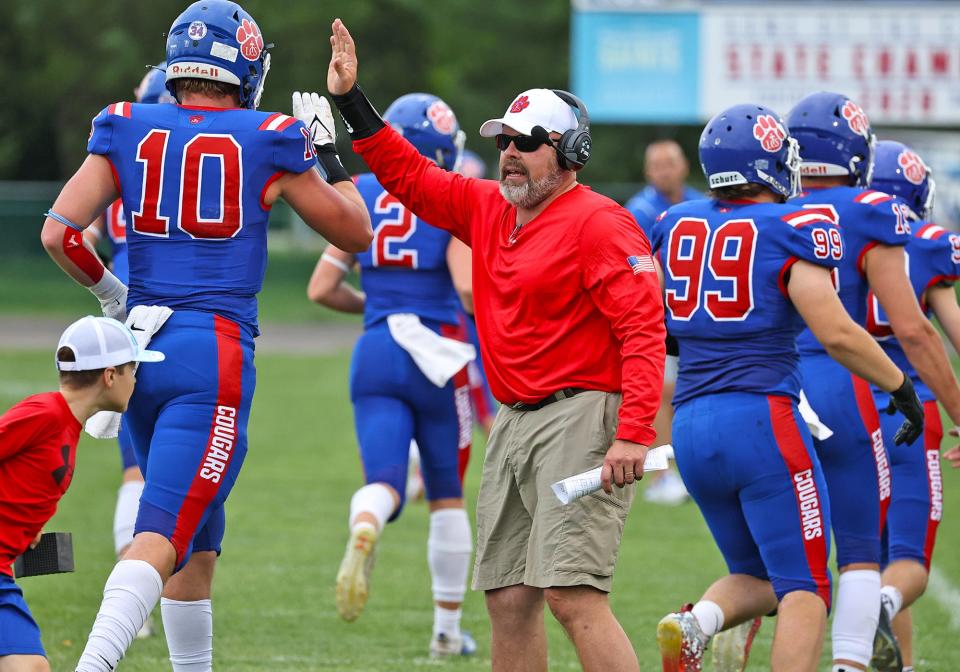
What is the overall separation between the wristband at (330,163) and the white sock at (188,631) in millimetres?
1485

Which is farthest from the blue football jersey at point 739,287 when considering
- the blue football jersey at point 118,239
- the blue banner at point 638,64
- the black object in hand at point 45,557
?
the blue banner at point 638,64

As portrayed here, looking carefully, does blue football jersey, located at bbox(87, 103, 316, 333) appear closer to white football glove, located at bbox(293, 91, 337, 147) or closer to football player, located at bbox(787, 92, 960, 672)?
white football glove, located at bbox(293, 91, 337, 147)

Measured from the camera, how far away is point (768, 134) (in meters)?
5.27

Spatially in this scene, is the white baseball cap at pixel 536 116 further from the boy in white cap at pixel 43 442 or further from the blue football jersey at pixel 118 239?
the blue football jersey at pixel 118 239

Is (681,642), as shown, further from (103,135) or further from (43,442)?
(103,135)

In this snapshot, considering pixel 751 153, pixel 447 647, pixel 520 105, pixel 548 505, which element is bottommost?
pixel 447 647

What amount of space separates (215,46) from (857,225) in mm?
2349

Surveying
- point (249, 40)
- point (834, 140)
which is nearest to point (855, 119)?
point (834, 140)

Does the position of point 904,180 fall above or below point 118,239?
above

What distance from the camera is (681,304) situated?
17.2ft

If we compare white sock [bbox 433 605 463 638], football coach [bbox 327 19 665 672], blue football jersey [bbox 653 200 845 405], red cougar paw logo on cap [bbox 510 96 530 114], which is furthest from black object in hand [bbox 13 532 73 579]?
white sock [bbox 433 605 463 638]

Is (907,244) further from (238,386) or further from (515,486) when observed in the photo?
(238,386)

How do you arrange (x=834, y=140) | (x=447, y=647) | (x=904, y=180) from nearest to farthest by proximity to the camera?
(x=834, y=140) → (x=904, y=180) → (x=447, y=647)

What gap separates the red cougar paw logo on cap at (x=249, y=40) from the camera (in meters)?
4.93
